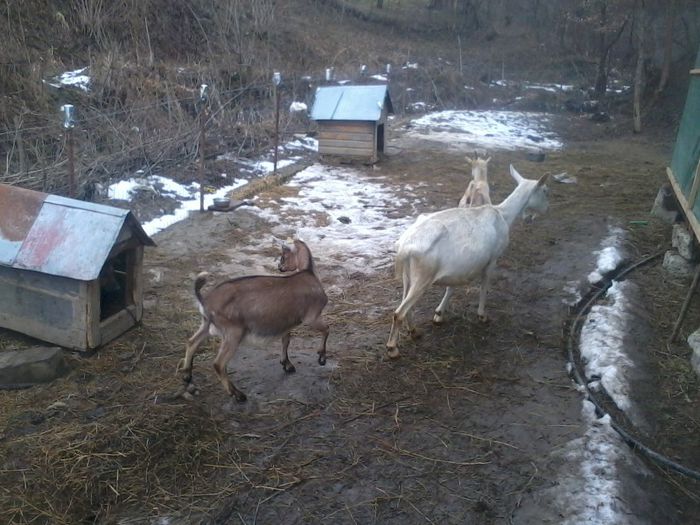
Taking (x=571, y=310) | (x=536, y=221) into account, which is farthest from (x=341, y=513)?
(x=536, y=221)

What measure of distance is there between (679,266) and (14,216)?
22.7 ft

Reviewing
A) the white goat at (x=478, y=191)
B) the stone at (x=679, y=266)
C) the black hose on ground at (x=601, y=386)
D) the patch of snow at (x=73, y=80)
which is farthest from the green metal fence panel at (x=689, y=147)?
the patch of snow at (x=73, y=80)

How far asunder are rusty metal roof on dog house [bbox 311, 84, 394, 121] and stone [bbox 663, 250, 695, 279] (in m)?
6.77

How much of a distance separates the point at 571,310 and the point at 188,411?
3.98 meters

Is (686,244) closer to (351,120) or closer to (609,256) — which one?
(609,256)

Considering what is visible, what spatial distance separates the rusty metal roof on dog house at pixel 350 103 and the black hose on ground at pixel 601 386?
661 cm

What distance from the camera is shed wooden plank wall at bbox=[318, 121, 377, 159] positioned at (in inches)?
488

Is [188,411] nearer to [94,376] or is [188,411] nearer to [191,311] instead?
[94,376]

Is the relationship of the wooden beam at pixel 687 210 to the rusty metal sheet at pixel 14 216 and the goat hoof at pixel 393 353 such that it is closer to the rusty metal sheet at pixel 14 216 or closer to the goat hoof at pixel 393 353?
the goat hoof at pixel 393 353

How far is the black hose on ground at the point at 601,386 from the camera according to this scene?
12.4ft

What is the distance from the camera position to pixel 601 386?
4621mm

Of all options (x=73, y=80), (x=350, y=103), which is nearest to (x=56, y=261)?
(x=73, y=80)

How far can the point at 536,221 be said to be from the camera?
898 centimetres

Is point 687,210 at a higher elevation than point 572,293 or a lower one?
higher
